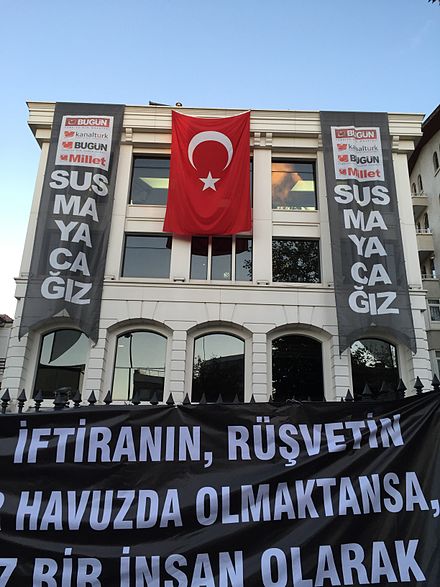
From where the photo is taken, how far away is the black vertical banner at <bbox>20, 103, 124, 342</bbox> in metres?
15.9

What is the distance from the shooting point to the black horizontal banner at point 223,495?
3.94 m

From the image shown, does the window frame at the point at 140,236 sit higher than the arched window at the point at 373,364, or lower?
higher

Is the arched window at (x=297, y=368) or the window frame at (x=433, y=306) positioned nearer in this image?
the arched window at (x=297, y=368)

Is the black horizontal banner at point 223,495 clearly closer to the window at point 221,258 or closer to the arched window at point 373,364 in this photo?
the arched window at point 373,364

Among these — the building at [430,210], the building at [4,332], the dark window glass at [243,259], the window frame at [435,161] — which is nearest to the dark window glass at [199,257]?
the dark window glass at [243,259]

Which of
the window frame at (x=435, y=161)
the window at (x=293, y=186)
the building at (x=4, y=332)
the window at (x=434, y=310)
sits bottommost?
the building at (x=4, y=332)

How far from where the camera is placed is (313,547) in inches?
158

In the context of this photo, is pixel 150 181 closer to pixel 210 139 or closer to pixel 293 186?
pixel 210 139

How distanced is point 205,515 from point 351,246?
45.9 ft

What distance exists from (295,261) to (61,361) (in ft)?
31.5

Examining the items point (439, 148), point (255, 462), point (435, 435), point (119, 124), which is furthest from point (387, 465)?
point (439, 148)

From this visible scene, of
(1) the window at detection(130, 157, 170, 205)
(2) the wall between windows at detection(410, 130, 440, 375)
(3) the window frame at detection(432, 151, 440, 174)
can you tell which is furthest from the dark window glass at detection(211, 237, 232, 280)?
(3) the window frame at detection(432, 151, 440, 174)

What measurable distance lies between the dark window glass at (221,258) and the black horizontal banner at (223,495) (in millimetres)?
13285

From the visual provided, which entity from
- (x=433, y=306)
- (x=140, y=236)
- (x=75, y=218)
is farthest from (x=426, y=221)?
(x=75, y=218)
